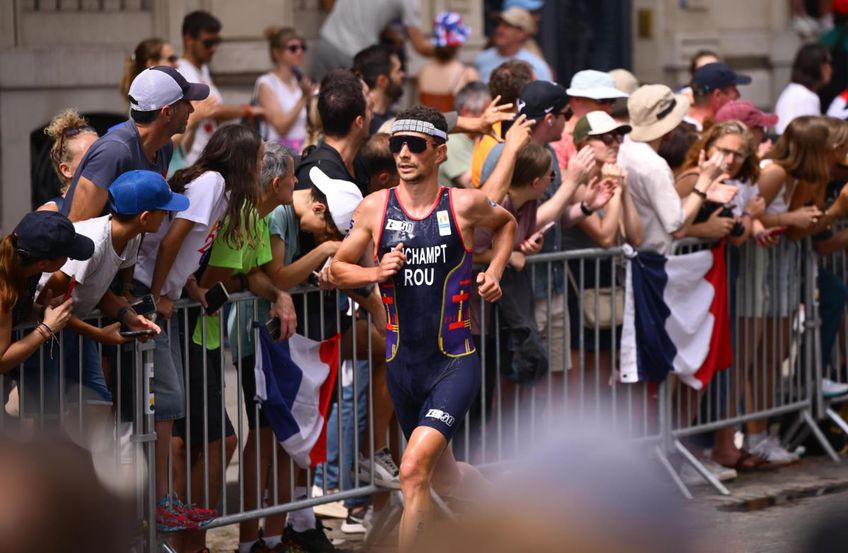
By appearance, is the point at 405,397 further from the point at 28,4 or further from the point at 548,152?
the point at 28,4

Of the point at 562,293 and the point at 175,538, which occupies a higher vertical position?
the point at 562,293

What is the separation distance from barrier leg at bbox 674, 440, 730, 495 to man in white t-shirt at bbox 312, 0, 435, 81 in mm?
5691

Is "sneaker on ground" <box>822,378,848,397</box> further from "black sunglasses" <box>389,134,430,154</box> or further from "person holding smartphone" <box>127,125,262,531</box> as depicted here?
"person holding smartphone" <box>127,125,262,531</box>

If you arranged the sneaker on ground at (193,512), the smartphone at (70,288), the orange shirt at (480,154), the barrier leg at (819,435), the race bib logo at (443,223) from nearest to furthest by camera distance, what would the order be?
the smartphone at (70,288) < the race bib logo at (443,223) < the sneaker on ground at (193,512) < the orange shirt at (480,154) < the barrier leg at (819,435)

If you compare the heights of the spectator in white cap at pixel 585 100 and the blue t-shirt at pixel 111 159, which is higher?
the spectator in white cap at pixel 585 100

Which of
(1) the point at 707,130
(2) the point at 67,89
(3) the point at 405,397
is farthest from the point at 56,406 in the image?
(2) the point at 67,89

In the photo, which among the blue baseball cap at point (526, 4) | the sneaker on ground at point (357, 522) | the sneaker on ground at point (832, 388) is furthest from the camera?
the blue baseball cap at point (526, 4)

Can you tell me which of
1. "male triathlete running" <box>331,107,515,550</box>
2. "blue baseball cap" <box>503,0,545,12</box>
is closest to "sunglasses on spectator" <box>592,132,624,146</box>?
"male triathlete running" <box>331,107,515,550</box>

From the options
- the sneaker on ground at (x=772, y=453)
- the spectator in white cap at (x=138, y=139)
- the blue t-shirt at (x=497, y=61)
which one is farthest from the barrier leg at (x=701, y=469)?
the blue t-shirt at (x=497, y=61)

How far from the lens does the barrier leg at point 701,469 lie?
9336 millimetres

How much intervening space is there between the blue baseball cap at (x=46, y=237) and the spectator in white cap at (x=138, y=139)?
1.60ft

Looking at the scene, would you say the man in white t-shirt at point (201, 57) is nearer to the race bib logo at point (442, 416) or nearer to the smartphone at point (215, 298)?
the smartphone at point (215, 298)

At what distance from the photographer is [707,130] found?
10.0 metres

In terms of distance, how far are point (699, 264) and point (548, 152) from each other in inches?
58.8
